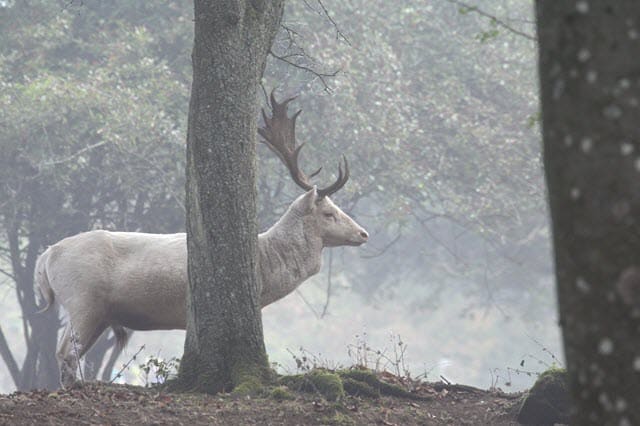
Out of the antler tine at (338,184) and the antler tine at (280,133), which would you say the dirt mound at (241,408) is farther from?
the antler tine at (280,133)

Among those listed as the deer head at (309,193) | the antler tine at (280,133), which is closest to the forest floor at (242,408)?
the deer head at (309,193)

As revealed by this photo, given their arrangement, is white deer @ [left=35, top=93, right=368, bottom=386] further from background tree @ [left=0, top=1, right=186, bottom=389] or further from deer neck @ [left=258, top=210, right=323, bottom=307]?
background tree @ [left=0, top=1, right=186, bottom=389]

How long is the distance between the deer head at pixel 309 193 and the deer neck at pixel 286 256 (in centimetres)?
11

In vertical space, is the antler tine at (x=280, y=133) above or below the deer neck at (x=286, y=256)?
above

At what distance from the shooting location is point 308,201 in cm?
973

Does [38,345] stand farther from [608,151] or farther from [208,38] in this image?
[608,151]

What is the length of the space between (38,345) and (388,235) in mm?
14371

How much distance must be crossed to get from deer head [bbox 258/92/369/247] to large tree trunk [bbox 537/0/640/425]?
6.65m

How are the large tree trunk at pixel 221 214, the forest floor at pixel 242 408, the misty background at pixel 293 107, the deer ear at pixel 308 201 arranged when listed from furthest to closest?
the misty background at pixel 293 107, the deer ear at pixel 308 201, the large tree trunk at pixel 221 214, the forest floor at pixel 242 408

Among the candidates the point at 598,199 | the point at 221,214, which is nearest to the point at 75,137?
the point at 221,214

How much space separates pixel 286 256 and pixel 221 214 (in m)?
2.35

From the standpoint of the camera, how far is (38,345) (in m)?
15.3

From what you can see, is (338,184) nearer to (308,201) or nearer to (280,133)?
(308,201)

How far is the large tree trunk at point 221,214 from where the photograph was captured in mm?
7250
